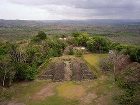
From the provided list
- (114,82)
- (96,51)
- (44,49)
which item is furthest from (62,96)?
(96,51)

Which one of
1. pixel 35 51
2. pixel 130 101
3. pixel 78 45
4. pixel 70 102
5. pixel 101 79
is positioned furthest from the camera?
pixel 78 45

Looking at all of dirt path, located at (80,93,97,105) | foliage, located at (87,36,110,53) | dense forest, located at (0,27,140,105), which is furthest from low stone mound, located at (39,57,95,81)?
foliage, located at (87,36,110,53)

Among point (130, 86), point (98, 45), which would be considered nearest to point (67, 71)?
point (130, 86)

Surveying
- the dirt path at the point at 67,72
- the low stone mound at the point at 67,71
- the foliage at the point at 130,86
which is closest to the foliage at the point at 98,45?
the low stone mound at the point at 67,71

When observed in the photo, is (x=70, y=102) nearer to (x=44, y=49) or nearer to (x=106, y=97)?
(x=106, y=97)

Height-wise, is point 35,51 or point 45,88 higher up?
point 35,51

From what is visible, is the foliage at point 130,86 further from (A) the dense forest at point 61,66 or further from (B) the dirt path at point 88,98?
(B) the dirt path at point 88,98
